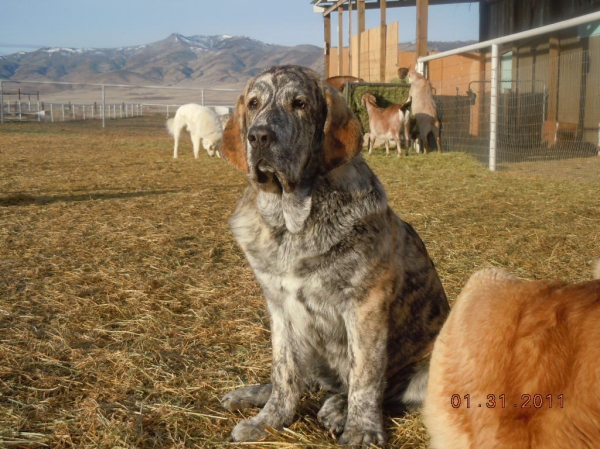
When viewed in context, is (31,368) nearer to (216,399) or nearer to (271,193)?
(216,399)

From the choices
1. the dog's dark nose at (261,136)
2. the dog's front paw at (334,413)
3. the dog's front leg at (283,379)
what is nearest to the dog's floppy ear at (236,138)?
the dog's dark nose at (261,136)

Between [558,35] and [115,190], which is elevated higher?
[558,35]

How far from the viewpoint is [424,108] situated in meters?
13.6

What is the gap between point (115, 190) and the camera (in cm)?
898

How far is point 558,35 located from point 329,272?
14885mm

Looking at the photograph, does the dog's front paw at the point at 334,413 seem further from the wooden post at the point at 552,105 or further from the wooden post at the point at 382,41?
the wooden post at the point at 382,41

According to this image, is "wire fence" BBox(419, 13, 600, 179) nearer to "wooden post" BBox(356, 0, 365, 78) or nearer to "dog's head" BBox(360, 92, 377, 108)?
"dog's head" BBox(360, 92, 377, 108)

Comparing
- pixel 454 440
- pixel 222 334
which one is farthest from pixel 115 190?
pixel 454 440

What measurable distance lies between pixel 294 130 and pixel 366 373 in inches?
44.4

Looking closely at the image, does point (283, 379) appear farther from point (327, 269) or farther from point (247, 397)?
point (327, 269)

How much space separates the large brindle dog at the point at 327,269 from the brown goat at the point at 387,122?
10991 millimetres

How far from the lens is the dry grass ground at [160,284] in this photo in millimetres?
2633

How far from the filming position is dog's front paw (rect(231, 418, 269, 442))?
250 cm

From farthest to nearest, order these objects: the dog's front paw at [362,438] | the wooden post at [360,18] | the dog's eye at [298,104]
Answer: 1. the wooden post at [360,18]
2. the dog's eye at [298,104]
3. the dog's front paw at [362,438]
